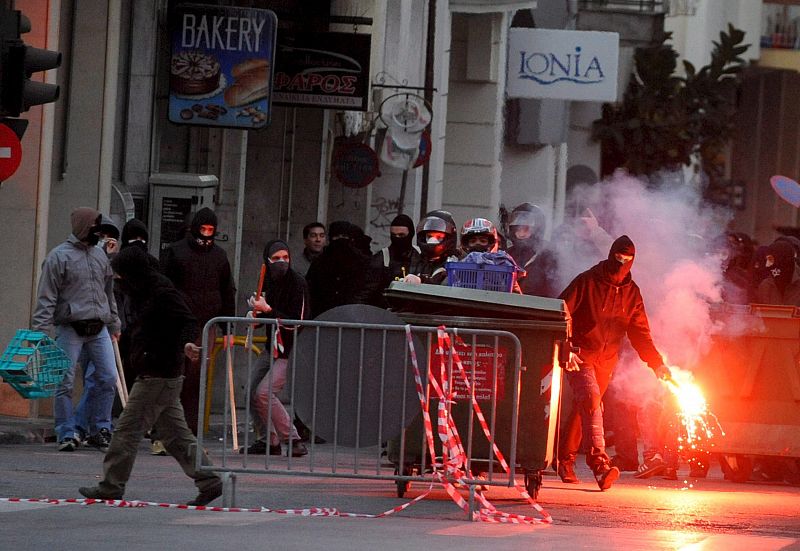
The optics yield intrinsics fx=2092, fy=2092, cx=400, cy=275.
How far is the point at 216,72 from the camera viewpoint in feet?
64.2

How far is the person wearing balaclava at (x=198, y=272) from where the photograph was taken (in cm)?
1552

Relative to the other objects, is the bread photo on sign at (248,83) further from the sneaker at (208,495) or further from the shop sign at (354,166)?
the sneaker at (208,495)

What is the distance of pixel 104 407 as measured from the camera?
49.7 feet

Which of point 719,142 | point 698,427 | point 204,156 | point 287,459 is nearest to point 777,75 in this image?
point 719,142

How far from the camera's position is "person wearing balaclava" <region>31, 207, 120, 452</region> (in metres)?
14.9

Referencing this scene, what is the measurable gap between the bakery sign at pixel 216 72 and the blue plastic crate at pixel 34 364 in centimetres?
518

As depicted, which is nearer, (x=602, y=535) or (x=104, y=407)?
(x=602, y=535)

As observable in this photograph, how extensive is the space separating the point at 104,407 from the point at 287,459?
14.1ft

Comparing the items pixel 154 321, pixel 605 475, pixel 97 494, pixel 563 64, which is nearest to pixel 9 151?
pixel 154 321

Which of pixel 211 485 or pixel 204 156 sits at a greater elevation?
pixel 204 156

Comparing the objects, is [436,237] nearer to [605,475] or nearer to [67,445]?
[605,475]

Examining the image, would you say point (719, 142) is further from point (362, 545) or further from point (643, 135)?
point (362, 545)

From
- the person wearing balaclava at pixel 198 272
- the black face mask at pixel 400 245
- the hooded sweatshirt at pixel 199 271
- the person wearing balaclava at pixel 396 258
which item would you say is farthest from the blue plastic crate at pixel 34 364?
the black face mask at pixel 400 245

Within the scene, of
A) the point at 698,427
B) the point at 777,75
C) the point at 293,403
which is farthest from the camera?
the point at 777,75
